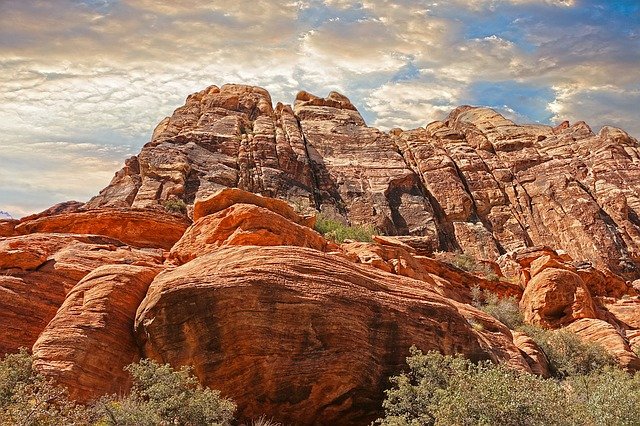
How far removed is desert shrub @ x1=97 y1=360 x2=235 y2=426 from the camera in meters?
12.4

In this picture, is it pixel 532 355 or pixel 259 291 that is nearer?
pixel 259 291

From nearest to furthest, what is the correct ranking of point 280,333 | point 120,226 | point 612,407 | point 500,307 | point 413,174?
point 612,407 < point 280,333 < point 120,226 < point 500,307 < point 413,174

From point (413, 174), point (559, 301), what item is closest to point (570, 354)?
point (559, 301)

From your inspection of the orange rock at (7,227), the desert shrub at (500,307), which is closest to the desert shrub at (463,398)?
the desert shrub at (500,307)

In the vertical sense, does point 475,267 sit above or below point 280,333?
below

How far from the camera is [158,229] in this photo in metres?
27.0

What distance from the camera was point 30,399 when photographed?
43.6 feet

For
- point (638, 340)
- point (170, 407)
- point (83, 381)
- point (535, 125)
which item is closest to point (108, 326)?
point (83, 381)

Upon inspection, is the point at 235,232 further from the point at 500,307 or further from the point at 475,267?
the point at 475,267

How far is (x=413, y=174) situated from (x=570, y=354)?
45306 millimetres

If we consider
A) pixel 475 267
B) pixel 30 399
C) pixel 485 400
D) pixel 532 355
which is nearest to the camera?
pixel 30 399

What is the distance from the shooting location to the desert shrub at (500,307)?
104 feet

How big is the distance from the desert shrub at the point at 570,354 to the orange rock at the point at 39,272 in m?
18.2

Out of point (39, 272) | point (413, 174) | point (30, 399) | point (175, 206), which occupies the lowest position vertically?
point (175, 206)
